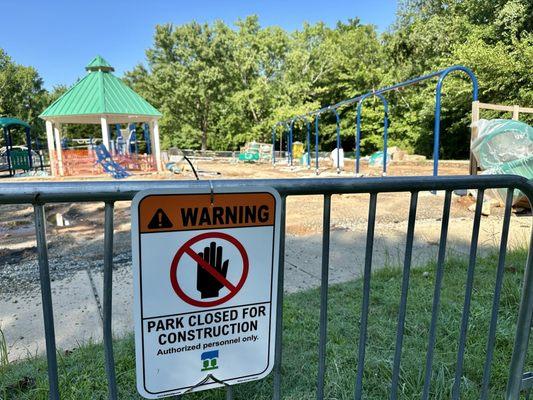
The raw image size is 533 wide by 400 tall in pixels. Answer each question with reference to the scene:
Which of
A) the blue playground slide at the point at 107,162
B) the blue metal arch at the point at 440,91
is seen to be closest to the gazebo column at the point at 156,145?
the blue playground slide at the point at 107,162

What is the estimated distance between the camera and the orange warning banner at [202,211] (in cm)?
96

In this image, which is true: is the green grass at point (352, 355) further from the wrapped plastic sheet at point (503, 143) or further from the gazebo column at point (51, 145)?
the gazebo column at point (51, 145)

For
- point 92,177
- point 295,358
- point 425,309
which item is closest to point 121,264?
point 295,358

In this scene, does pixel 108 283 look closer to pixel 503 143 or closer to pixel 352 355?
pixel 352 355

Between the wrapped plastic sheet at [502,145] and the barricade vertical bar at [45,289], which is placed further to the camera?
the wrapped plastic sheet at [502,145]

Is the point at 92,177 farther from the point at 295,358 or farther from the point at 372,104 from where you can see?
the point at 372,104

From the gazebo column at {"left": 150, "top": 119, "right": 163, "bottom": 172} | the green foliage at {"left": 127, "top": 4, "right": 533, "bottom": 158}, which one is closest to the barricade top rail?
the gazebo column at {"left": 150, "top": 119, "right": 163, "bottom": 172}

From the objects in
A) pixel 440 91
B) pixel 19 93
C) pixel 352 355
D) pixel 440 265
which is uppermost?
pixel 19 93

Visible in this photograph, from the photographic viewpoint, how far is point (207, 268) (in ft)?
3.38

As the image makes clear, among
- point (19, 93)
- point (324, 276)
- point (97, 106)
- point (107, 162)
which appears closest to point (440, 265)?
point (324, 276)

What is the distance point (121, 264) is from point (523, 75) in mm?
20354

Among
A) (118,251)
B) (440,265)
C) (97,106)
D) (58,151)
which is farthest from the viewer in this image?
(58,151)

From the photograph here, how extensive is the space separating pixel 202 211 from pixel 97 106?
18139 mm

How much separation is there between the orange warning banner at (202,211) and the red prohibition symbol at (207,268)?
3 centimetres
